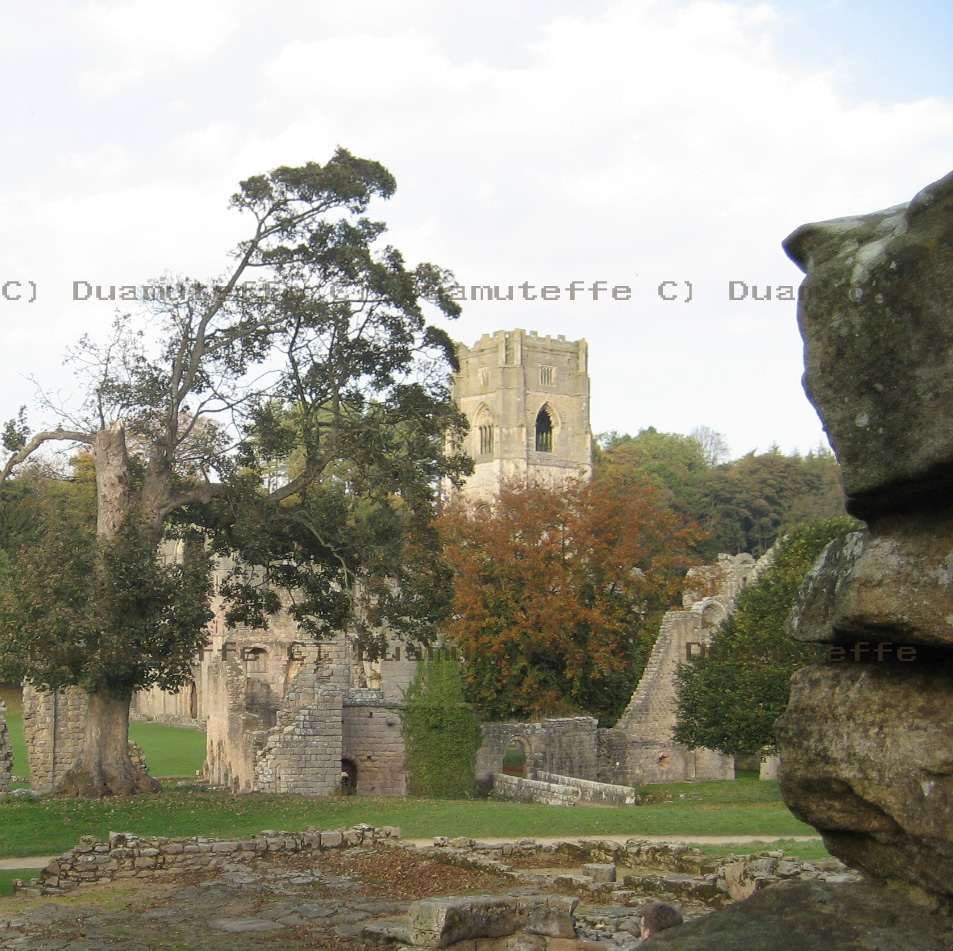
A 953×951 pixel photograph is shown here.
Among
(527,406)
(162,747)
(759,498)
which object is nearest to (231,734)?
(162,747)

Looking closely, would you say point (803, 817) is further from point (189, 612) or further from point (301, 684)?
point (301, 684)

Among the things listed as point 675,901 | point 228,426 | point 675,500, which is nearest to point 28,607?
point 228,426

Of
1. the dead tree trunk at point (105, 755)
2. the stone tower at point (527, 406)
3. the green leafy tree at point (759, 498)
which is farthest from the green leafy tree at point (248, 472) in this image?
the stone tower at point (527, 406)

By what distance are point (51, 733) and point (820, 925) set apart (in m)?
21.9

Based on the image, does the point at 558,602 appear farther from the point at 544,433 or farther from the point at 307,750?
the point at 544,433

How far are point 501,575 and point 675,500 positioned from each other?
118 feet

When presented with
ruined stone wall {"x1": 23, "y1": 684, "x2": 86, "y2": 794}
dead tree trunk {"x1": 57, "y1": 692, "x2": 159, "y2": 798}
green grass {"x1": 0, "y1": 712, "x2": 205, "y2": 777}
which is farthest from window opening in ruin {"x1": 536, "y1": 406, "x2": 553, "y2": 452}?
dead tree trunk {"x1": 57, "y1": 692, "x2": 159, "y2": 798}

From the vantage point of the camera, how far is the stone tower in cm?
10019

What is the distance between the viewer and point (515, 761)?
33.0m

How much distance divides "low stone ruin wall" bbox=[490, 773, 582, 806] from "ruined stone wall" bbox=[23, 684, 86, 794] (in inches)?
332

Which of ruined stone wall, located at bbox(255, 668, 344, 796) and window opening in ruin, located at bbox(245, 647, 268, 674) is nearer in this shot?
ruined stone wall, located at bbox(255, 668, 344, 796)

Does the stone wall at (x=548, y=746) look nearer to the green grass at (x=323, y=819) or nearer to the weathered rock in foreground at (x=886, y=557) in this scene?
the green grass at (x=323, y=819)

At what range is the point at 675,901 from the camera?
12062 millimetres

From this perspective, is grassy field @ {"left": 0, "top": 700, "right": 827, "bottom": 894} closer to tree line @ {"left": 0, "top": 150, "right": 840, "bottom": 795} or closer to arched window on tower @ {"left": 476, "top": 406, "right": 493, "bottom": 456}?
tree line @ {"left": 0, "top": 150, "right": 840, "bottom": 795}
